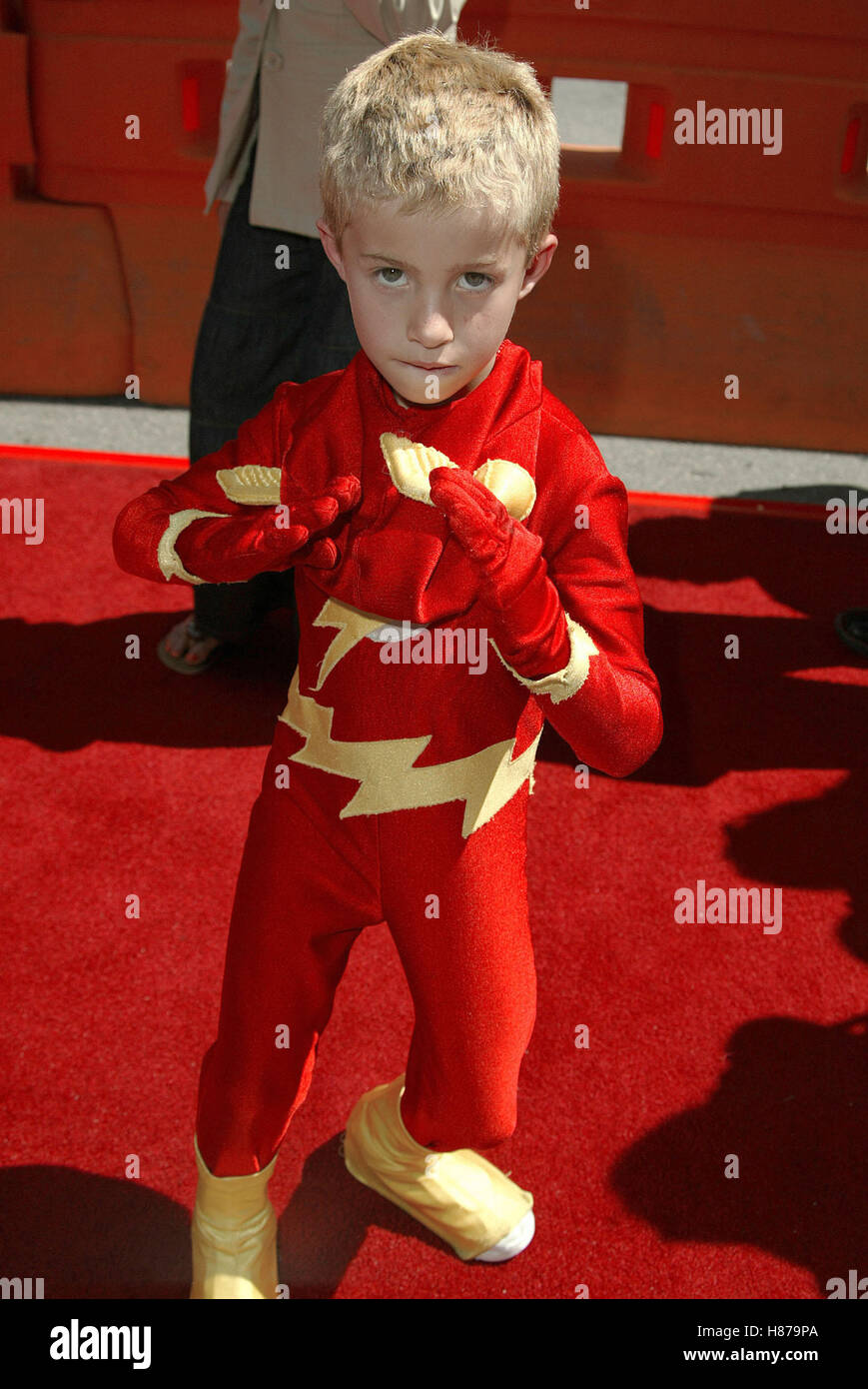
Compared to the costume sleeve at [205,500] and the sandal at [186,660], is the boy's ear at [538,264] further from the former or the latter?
the sandal at [186,660]

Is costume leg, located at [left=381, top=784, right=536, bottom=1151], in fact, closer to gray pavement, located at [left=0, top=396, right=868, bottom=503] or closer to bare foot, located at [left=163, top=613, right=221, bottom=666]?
bare foot, located at [left=163, top=613, right=221, bottom=666]

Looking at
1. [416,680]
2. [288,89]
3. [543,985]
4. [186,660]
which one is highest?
[288,89]

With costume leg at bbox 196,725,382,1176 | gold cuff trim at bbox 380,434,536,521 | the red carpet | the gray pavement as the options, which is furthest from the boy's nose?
the gray pavement

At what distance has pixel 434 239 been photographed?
1310 millimetres

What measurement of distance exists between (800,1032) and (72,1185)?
132 centimetres

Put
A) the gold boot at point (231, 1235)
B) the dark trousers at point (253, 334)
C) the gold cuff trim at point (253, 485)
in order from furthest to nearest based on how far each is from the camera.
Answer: the dark trousers at point (253, 334) < the gold boot at point (231, 1235) < the gold cuff trim at point (253, 485)

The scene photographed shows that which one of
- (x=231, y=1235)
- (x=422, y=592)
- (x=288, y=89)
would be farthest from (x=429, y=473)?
(x=288, y=89)

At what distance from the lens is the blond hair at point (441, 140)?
1.30 meters

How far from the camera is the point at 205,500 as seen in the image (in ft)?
5.24

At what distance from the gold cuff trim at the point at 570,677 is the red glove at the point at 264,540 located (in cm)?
25

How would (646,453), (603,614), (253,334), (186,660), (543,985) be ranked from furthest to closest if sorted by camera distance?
(646,453), (186,660), (253,334), (543,985), (603,614)

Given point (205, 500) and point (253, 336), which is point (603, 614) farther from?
point (253, 336)

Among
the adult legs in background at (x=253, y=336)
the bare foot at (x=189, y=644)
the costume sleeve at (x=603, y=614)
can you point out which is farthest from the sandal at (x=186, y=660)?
the costume sleeve at (x=603, y=614)

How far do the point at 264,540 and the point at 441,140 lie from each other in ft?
1.43
